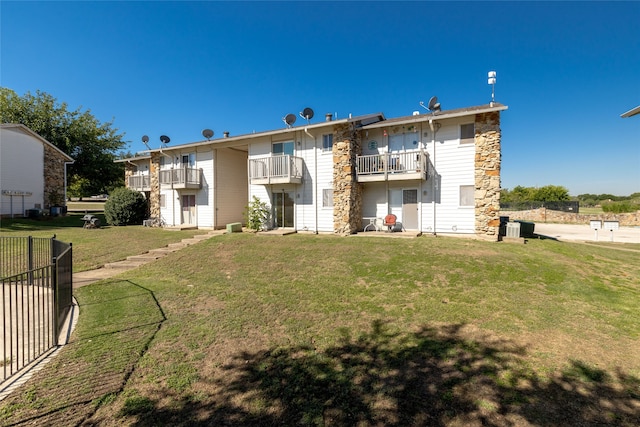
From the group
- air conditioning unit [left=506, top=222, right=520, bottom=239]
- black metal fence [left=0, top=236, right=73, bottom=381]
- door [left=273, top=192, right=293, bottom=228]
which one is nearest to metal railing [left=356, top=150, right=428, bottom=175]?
air conditioning unit [left=506, top=222, right=520, bottom=239]

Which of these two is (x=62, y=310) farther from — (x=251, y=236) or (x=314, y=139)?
(x=314, y=139)

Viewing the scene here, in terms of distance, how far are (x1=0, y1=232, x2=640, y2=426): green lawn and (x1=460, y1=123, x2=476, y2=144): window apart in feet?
22.4

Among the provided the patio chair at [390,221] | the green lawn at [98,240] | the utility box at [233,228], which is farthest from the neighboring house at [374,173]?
the green lawn at [98,240]

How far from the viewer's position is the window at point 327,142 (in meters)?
15.5

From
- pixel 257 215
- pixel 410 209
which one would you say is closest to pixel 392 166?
pixel 410 209

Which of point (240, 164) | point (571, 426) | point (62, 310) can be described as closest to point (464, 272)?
point (571, 426)

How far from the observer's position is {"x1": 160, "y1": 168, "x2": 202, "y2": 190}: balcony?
19.3 m

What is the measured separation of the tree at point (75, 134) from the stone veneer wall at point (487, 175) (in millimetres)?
34902

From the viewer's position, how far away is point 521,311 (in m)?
5.70

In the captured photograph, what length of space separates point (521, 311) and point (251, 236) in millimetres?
→ 11684

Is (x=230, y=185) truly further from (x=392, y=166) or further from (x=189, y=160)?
(x=392, y=166)

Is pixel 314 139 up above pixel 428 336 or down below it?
above

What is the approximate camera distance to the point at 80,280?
8867 mm

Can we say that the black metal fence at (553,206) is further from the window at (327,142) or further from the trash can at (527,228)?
the window at (327,142)
